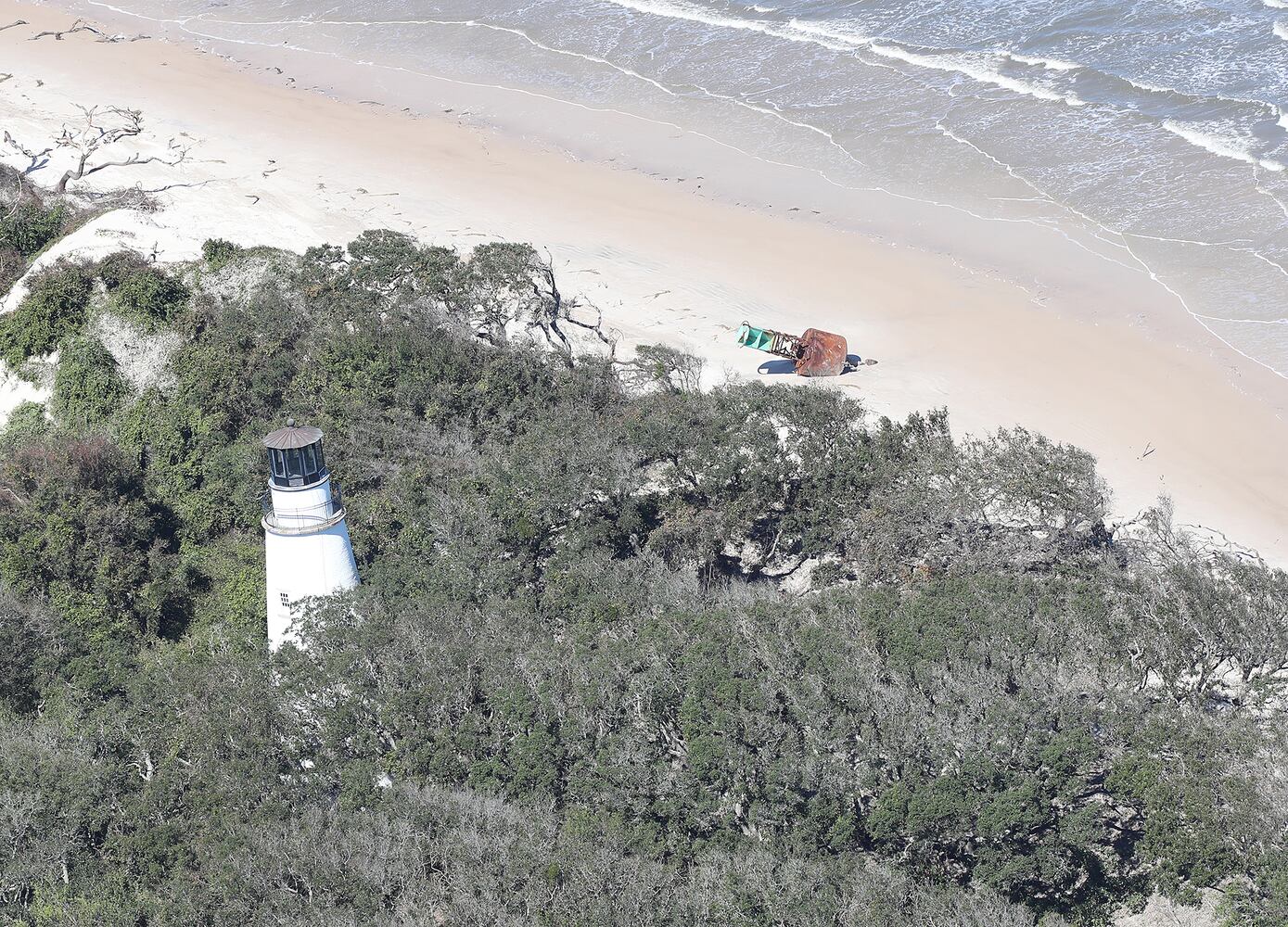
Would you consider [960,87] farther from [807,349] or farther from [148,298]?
[148,298]

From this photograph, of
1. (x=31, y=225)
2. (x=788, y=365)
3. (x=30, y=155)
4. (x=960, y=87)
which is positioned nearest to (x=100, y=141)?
(x=30, y=155)

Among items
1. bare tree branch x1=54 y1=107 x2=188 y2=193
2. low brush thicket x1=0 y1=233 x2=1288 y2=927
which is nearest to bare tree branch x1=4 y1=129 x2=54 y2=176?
bare tree branch x1=54 y1=107 x2=188 y2=193

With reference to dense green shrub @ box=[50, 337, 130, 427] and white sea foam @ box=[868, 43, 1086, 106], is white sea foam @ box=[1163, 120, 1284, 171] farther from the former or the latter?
dense green shrub @ box=[50, 337, 130, 427]

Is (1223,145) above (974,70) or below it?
below

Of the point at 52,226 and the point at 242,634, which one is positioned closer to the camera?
the point at 242,634

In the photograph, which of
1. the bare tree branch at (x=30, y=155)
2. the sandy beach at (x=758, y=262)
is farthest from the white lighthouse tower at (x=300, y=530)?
the bare tree branch at (x=30, y=155)

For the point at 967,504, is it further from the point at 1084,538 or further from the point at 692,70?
the point at 692,70

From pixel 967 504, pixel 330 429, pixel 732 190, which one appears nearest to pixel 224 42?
pixel 732 190
